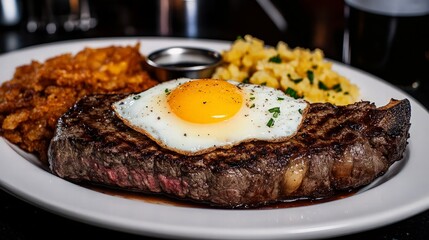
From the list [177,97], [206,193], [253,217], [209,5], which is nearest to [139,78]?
[177,97]

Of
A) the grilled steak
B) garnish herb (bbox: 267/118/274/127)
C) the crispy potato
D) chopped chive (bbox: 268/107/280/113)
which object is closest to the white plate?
the grilled steak

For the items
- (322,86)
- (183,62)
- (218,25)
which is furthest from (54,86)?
(218,25)

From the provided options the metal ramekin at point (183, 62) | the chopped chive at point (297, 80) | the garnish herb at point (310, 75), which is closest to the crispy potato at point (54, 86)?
the metal ramekin at point (183, 62)

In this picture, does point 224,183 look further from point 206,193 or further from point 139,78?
point 139,78

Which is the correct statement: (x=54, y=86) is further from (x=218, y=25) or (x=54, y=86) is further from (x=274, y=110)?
(x=218, y=25)

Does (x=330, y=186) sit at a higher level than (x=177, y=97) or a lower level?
lower

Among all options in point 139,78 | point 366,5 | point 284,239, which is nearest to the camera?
point 284,239

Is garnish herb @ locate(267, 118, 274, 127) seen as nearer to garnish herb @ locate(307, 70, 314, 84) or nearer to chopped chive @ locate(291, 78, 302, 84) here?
chopped chive @ locate(291, 78, 302, 84)
